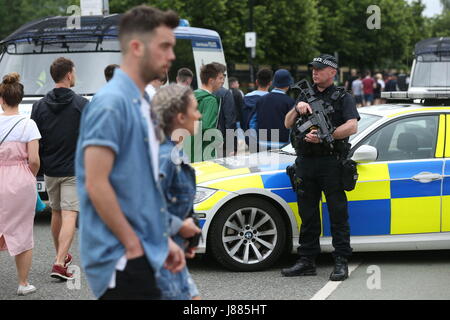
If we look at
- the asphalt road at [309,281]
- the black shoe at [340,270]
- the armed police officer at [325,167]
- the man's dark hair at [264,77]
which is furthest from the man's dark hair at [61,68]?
the man's dark hair at [264,77]

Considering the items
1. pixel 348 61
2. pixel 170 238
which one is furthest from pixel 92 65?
pixel 348 61

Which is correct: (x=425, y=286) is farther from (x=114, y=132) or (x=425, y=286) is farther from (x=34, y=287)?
(x=114, y=132)

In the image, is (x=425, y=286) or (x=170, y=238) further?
(x=425, y=286)

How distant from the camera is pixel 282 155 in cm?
736

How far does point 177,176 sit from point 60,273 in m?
3.49

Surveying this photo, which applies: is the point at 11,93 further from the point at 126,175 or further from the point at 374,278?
the point at 126,175

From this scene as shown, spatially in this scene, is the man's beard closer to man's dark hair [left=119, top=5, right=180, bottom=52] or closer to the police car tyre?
man's dark hair [left=119, top=5, right=180, bottom=52]

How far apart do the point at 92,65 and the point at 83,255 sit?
27.5 ft

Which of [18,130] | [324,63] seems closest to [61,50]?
[18,130]

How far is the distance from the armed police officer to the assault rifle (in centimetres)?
3

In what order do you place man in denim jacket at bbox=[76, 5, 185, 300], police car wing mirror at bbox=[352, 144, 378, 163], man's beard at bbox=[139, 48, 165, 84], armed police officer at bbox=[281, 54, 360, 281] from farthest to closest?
police car wing mirror at bbox=[352, 144, 378, 163]
armed police officer at bbox=[281, 54, 360, 281]
man's beard at bbox=[139, 48, 165, 84]
man in denim jacket at bbox=[76, 5, 185, 300]

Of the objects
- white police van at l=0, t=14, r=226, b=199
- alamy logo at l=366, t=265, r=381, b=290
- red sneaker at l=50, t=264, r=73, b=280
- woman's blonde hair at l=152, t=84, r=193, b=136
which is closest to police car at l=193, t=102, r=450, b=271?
alamy logo at l=366, t=265, r=381, b=290

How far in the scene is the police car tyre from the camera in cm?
668

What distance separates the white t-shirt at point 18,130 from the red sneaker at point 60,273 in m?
1.11
